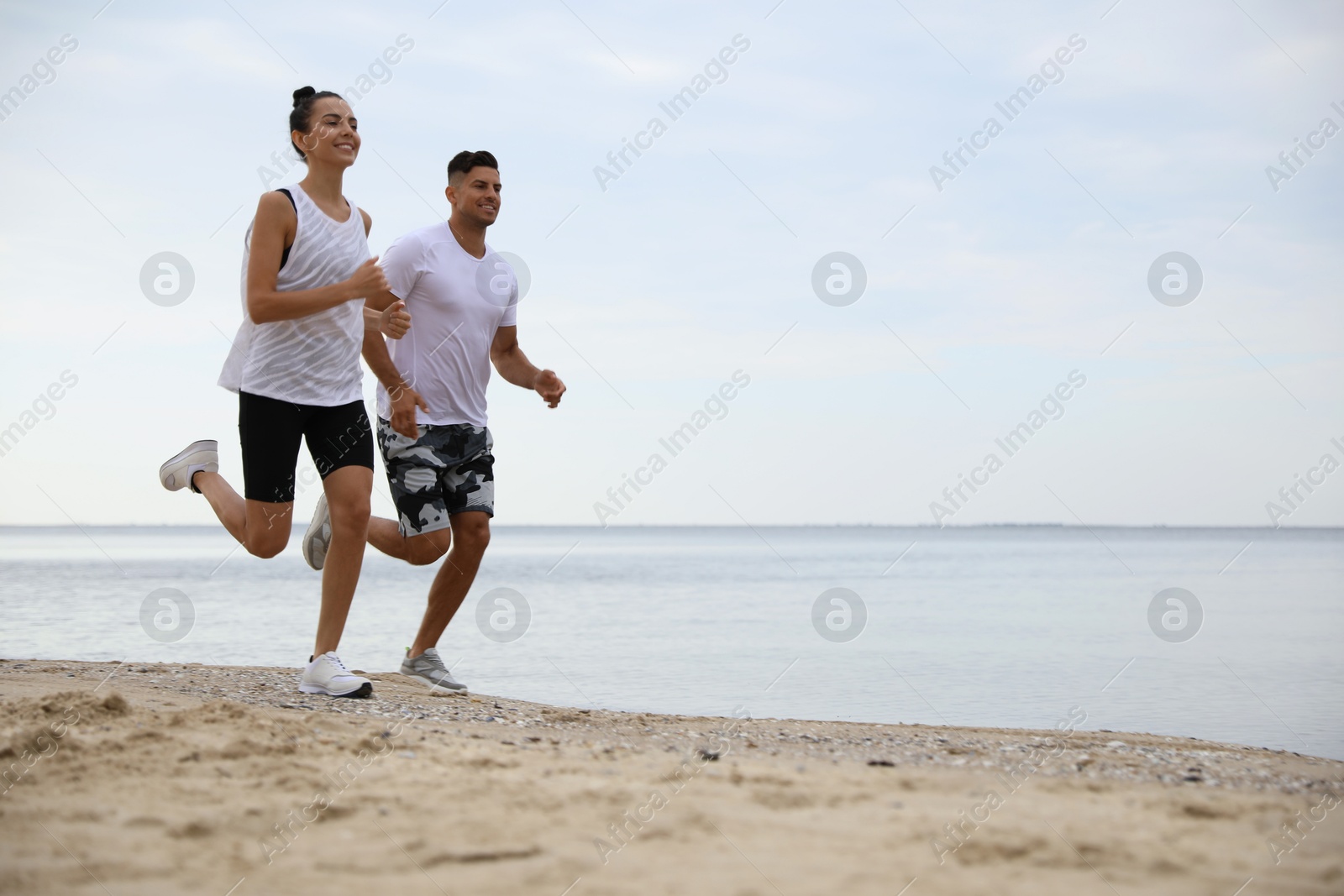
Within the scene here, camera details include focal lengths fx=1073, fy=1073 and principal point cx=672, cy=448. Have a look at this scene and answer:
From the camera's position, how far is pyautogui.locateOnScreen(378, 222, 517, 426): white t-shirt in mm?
4707

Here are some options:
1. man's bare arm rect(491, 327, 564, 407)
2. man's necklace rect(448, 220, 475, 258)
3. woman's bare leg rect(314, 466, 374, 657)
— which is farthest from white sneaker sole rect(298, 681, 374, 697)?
man's necklace rect(448, 220, 475, 258)

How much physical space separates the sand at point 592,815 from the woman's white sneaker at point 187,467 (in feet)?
4.01

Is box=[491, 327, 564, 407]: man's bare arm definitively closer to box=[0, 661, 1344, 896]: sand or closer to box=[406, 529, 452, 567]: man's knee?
box=[406, 529, 452, 567]: man's knee

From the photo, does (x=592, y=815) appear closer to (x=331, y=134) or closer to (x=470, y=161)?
(x=331, y=134)

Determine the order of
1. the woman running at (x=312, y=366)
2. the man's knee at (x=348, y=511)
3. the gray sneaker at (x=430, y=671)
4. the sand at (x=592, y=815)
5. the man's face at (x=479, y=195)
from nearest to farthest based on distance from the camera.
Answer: the sand at (x=592, y=815) < the woman running at (x=312, y=366) < the man's knee at (x=348, y=511) < the man's face at (x=479, y=195) < the gray sneaker at (x=430, y=671)

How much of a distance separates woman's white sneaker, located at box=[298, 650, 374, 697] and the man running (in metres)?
0.54

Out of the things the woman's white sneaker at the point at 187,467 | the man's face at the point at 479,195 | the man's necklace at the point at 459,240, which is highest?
the man's face at the point at 479,195

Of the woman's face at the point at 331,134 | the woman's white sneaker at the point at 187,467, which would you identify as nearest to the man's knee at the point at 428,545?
the woman's white sneaker at the point at 187,467

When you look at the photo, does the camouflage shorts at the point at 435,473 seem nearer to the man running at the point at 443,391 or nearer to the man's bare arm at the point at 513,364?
the man running at the point at 443,391

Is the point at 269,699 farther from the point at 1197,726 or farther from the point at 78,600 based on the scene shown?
the point at 78,600

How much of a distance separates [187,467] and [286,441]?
81 cm

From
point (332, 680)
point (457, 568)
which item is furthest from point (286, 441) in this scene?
point (457, 568)

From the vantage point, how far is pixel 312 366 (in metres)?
4.14

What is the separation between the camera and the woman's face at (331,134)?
413 centimetres
